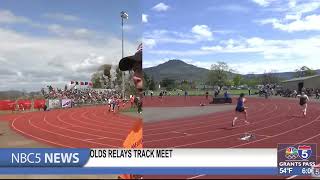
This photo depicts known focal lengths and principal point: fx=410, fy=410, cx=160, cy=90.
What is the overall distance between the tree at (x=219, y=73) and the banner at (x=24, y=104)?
70.8ft

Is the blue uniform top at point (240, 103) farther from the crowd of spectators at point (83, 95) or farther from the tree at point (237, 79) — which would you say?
the crowd of spectators at point (83, 95)

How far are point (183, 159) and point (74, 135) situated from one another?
6.71 metres

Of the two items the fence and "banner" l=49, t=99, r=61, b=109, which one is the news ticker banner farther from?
"banner" l=49, t=99, r=61, b=109

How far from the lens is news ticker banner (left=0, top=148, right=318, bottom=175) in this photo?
25.5 ft

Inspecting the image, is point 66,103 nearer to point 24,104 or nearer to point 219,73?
point 24,104

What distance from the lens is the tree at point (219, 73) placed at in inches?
460

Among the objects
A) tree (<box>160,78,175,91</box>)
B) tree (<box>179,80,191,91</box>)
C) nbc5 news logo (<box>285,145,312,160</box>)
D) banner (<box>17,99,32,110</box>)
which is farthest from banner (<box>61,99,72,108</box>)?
nbc5 news logo (<box>285,145,312,160</box>)

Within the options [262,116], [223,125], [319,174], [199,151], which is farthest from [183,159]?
[262,116]

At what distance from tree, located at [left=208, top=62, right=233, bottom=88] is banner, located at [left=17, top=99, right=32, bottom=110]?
21567mm

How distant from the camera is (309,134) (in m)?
11.9

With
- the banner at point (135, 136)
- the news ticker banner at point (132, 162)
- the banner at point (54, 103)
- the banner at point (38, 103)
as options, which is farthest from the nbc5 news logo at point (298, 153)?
the banner at point (54, 103)

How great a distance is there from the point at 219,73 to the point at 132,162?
5875mm

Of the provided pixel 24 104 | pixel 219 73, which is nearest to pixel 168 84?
pixel 24 104

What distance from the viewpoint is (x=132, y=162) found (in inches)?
310
